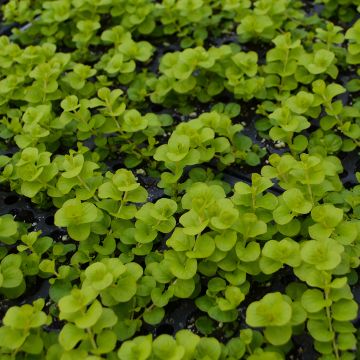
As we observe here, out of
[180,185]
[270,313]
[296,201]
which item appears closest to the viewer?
[270,313]

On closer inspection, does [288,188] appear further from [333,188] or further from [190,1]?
[190,1]

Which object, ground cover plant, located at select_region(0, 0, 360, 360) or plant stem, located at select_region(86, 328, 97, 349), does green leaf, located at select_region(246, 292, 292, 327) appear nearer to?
ground cover plant, located at select_region(0, 0, 360, 360)

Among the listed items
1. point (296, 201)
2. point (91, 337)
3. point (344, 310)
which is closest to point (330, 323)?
point (344, 310)

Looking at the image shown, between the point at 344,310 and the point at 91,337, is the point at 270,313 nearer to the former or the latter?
the point at 344,310

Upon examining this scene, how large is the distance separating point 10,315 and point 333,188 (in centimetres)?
84

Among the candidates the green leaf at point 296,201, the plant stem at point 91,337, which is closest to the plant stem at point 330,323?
the green leaf at point 296,201

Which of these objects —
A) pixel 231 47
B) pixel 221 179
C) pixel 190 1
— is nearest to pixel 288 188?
pixel 221 179

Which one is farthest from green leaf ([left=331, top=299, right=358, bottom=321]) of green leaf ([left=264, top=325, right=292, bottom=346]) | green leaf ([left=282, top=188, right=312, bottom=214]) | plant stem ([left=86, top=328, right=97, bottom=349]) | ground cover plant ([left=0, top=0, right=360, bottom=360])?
plant stem ([left=86, top=328, right=97, bottom=349])

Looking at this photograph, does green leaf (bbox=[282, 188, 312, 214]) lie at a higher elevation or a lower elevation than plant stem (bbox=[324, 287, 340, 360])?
higher

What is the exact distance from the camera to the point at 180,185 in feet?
4.92

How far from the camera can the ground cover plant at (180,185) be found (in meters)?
1.15

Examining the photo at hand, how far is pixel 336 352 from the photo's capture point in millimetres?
1127

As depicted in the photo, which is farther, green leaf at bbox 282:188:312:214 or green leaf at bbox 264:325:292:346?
green leaf at bbox 282:188:312:214

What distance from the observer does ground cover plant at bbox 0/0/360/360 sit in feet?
3.79
